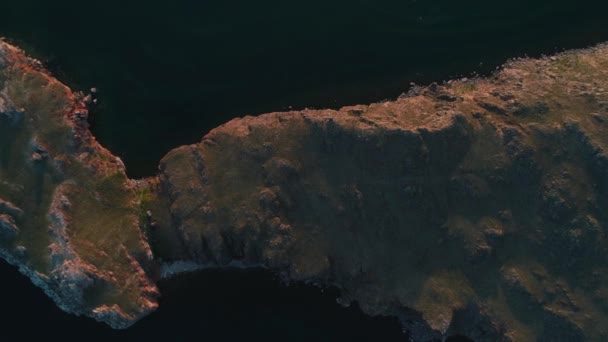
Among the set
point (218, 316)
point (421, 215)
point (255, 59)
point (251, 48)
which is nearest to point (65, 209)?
point (218, 316)

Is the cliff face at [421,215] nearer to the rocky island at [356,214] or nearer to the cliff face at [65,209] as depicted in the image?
the rocky island at [356,214]

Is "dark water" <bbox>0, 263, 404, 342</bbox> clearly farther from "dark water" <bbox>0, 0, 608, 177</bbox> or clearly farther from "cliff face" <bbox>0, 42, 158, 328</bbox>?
"dark water" <bbox>0, 0, 608, 177</bbox>

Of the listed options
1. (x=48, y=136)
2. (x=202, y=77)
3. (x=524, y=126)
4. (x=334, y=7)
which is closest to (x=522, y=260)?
(x=524, y=126)

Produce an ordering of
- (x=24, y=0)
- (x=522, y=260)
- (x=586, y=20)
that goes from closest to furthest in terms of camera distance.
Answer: (x=522, y=260)
(x=24, y=0)
(x=586, y=20)

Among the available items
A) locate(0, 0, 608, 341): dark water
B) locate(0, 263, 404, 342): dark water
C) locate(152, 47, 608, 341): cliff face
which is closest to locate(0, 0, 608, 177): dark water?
locate(0, 0, 608, 341): dark water

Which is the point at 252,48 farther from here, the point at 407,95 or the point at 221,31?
the point at 407,95

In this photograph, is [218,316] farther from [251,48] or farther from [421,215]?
[251,48]
